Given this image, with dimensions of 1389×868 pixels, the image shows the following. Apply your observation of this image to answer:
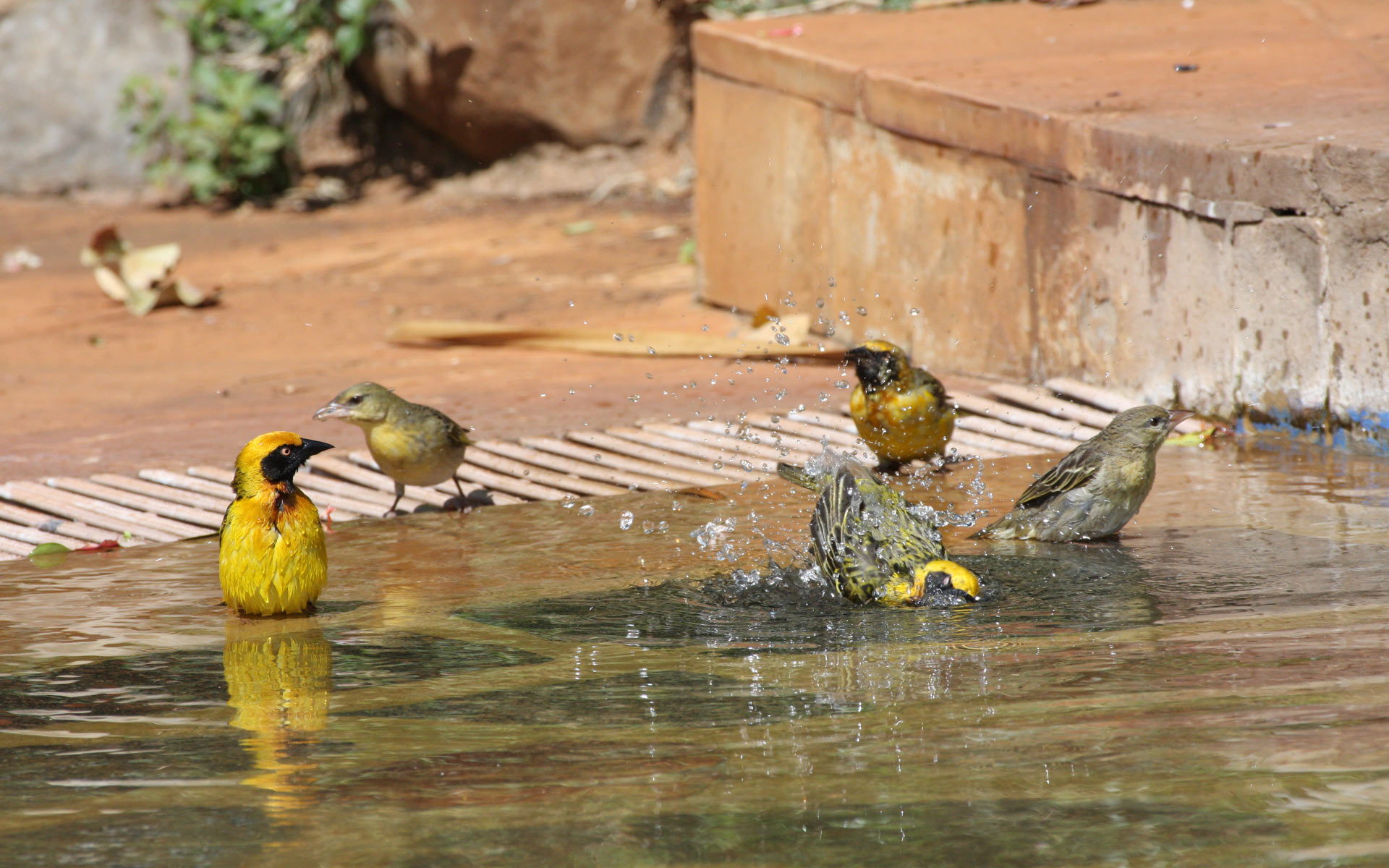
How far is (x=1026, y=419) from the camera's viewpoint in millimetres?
6715

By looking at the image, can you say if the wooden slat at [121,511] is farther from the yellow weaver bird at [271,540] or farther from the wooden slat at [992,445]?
the wooden slat at [992,445]

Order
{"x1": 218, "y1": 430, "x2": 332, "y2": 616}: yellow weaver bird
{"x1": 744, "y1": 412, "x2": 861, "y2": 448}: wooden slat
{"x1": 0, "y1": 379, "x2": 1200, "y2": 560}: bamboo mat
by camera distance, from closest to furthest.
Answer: {"x1": 218, "y1": 430, "x2": 332, "y2": 616}: yellow weaver bird
{"x1": 0, "y1": 379, "x2": 1200, "y2": 560}: bamboo mat
{"x1": 744, "y1": 412, "x2": 861, "y2": 448}: wooden slat

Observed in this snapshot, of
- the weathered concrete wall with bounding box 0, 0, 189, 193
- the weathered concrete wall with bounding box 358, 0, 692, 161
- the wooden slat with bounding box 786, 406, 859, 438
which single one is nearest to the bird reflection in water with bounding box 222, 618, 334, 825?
the wooden slat with bounding box 786, 406, 859, 438

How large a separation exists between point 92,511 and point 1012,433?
3.43 meters

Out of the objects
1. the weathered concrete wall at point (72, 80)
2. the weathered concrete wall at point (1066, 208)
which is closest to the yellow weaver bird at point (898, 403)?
the weathered concrete wall at point (1066, 208)

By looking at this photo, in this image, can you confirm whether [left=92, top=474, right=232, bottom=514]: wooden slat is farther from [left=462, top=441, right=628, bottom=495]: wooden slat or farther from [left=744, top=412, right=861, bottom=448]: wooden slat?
[left=744, top=412, right=861, bottom=448]: wooden slat

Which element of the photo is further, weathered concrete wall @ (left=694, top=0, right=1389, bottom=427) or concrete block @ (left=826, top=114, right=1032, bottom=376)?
concrete block @ (left=826, top=114, right=1032, bottom=376)

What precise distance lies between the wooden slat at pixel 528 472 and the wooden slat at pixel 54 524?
1.34 m

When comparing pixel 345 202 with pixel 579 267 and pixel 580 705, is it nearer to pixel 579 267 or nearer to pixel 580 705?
pixel 579 267

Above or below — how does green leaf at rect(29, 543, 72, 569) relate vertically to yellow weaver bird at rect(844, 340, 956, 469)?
below

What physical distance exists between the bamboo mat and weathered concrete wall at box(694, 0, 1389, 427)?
43cm

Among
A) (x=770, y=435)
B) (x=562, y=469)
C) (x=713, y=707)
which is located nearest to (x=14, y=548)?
(x=562, y=469)

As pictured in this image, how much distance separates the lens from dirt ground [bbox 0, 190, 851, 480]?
733cm

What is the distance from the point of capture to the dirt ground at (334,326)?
7.33 metres
